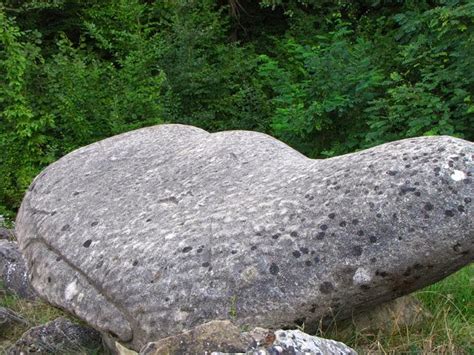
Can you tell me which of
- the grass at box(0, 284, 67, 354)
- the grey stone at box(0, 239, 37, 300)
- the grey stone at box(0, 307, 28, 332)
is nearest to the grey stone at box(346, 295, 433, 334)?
the grass at box(0, 284, 67, 354)

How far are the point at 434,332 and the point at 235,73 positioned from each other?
800 centimetres

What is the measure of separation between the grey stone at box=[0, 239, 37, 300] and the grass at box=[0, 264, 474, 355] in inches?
43.3

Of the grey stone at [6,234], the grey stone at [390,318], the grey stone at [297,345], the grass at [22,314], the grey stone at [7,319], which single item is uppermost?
the grey stone at [297,345]

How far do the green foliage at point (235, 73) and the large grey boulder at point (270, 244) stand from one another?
368 centimetres

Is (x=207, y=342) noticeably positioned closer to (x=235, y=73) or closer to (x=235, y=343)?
(x=235, y=343)

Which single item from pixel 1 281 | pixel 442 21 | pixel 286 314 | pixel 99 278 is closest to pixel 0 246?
pixel 1 281

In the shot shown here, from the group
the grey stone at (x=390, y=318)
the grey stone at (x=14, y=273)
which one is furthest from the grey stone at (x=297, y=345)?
the grey stone at (x=14, y=273)

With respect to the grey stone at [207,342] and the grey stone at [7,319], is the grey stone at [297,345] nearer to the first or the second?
the grey stone at [207,342]

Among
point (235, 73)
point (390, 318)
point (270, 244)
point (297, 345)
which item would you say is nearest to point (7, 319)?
point (270, 244)

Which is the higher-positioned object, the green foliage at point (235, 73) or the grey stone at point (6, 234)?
the green foliage at point (235, 73)

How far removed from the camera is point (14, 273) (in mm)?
5336

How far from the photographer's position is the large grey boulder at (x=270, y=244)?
3018mm

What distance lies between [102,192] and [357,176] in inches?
60.1

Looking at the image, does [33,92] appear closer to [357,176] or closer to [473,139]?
[473,139]
